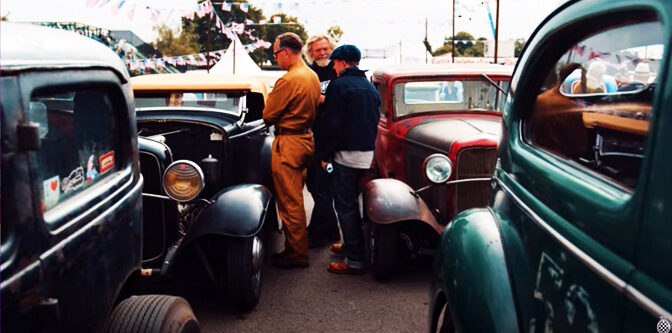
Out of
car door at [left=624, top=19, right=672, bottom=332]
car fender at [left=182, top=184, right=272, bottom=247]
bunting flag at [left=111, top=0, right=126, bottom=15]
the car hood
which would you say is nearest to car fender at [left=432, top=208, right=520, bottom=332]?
car door at [left=624, top=19, right=672, bottom=332]

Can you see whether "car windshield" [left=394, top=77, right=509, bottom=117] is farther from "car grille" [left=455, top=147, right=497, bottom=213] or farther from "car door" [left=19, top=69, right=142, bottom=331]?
"car door" [left=19, top=69, right=142, bottom=331]

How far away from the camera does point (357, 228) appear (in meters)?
5.67

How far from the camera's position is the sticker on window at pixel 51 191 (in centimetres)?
195

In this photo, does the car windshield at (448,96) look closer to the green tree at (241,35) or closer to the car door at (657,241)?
the car door at (657,241)

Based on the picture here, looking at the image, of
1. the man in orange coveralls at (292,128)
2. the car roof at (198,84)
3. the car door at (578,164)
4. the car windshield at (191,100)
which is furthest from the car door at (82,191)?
the car roof at (198,84)

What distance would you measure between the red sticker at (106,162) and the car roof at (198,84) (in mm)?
3773

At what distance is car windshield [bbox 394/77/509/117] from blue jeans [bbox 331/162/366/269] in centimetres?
151

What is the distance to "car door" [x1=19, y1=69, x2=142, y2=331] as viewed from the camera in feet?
6.20

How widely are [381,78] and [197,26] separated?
79.2 meters

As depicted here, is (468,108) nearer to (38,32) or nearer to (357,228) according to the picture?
(357,228)

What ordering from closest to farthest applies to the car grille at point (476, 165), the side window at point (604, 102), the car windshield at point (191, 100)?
the side window at point (604, 102), the car grille at point (476, 165), the car windshield at point (191, 100)

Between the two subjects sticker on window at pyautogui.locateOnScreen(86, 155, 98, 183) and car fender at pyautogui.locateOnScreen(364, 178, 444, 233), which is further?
car fender at pyautogui.locateOnScreen(364, 178, 444, 233)

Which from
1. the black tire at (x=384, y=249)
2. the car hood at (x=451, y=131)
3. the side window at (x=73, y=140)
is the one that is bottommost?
the black tire at (x=384, y=249)

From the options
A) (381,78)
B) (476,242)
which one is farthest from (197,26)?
(476,242)
